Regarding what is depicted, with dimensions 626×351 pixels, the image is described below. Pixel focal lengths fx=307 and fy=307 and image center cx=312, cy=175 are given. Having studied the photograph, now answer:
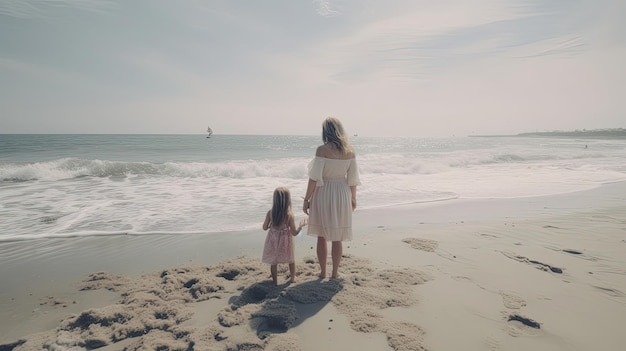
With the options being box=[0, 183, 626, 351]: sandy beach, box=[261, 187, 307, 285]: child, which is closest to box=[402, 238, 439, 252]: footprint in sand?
box=[0, 183, 626, 351]: sandy beach

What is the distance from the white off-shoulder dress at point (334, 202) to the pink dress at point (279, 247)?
36 cm

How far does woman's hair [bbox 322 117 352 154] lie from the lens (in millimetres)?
3744

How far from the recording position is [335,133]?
3.74 m

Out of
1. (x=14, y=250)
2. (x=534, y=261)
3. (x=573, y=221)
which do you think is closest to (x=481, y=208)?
(x=573, y=221)

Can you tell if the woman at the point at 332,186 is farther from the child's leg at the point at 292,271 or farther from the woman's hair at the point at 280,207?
the child's leg at the point at 292,271

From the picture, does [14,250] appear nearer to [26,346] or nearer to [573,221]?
[26,346]

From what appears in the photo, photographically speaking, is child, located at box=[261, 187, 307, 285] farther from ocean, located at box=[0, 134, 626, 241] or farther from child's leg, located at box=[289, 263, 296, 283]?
ocean, located at box=[0, 134, 626, 241]

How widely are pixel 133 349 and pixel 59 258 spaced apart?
132 inches

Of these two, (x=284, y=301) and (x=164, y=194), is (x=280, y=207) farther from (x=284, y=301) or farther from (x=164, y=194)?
(x=164, y=194)

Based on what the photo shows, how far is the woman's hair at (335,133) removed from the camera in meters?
3.74

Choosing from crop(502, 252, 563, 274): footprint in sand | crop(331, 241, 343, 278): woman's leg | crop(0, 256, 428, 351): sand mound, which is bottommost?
crop(0, 256, 428, 351): sand mound

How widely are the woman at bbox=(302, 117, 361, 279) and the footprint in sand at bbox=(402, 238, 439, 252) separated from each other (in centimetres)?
200

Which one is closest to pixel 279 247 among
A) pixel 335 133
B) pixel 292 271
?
pixel 292 271

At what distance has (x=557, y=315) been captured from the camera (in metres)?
3.22
